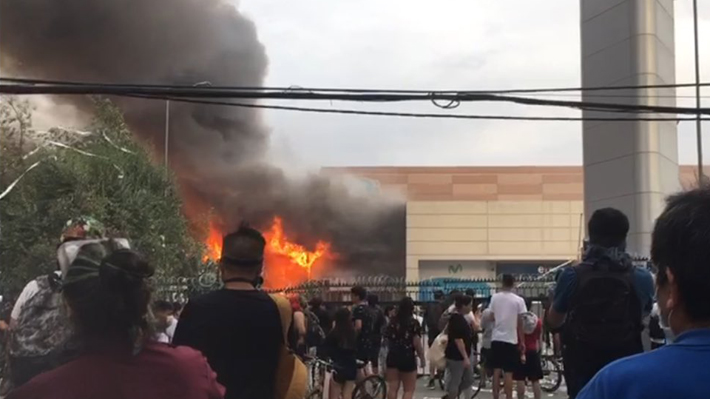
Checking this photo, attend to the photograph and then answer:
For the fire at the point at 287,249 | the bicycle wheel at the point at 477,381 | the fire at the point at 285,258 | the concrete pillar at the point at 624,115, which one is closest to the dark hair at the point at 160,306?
the bicycle wheel at the point at 477,381

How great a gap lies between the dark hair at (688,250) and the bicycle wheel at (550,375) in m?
10.9

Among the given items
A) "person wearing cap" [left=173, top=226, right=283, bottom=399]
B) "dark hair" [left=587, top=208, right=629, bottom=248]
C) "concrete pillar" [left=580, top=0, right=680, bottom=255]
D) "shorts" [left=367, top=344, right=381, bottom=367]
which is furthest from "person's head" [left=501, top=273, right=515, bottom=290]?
"concrete pillar" [left=580, top=0, right=680, bottom=255]

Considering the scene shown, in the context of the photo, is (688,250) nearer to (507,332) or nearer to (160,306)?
(160,306)

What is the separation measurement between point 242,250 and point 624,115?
1650cm

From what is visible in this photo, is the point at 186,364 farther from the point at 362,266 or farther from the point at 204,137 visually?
the point at 362,266

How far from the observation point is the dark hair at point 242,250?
11.6 feet

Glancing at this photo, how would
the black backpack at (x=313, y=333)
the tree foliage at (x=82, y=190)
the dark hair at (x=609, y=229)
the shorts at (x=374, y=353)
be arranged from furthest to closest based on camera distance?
1. the tree foliage at (x=82, y=190)
2. the black backpack at (x=313, y=333)
3. the shorts at (x=374, y=353)
4. the dark hair at (x=609, y=229)

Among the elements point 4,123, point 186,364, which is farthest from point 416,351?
point 4,123

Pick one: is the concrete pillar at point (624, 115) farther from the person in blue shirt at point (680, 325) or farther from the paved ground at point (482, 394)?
the person in blue shirt at point (680, 325)

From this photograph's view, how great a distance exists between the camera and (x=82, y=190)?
2403 cm

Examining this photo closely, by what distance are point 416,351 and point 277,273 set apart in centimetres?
3352

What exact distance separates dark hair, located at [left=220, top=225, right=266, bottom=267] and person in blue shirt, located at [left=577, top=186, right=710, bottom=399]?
215 cm

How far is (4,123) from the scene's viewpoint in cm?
2598

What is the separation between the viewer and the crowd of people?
1546mm
